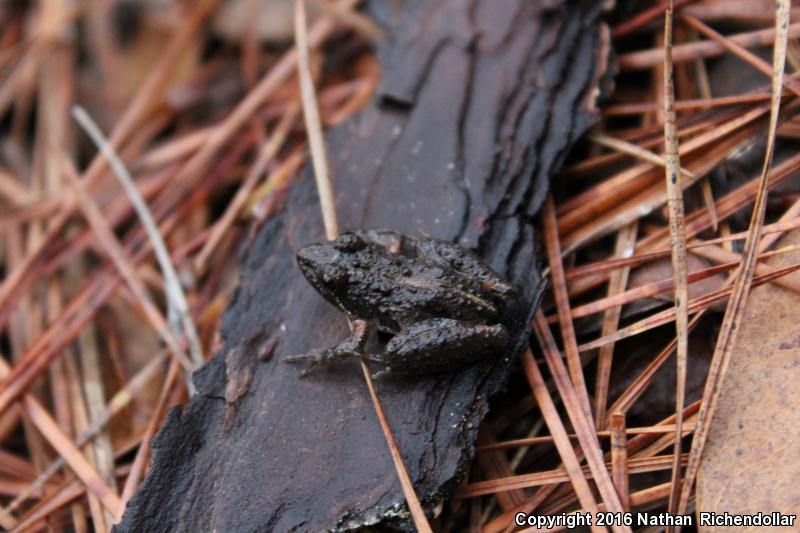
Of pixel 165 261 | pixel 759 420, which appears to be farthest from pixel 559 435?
pixel 165 261

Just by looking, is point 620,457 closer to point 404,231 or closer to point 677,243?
point 677,243

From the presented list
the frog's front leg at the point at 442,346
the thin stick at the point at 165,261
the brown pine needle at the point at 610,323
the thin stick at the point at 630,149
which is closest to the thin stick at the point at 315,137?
the frog's front leg at the point at 442,346

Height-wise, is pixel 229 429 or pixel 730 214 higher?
pixel 730 214

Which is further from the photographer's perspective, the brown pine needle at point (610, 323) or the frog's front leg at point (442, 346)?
the brown pine needle at point (610, 323)

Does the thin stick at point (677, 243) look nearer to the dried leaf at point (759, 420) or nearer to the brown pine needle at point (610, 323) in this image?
the dried leaf at point (759, 420)

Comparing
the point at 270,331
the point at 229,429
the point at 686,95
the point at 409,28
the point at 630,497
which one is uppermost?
the point at 409,28

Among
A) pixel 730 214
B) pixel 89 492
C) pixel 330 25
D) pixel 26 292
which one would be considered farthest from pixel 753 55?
pixel 26 292

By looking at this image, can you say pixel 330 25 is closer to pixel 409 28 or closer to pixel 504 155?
pixel 409 28

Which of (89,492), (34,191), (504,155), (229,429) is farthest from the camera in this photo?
(34,191)
